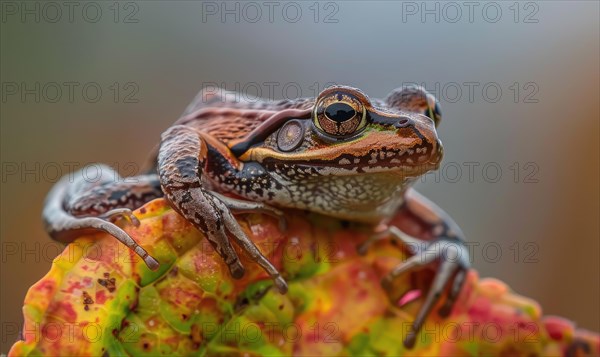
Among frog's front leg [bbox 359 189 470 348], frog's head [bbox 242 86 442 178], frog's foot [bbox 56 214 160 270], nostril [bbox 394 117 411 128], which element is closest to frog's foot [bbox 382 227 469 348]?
frog's front leg [bbox 359 189 470 348]

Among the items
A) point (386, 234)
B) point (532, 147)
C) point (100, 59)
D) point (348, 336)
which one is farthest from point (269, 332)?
point (532, 147)

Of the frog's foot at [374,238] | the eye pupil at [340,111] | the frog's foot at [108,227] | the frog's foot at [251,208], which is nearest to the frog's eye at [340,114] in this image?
the eye pupil at [340,111]

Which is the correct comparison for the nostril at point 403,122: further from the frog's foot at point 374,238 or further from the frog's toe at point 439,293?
the frog's toe at point 439,293

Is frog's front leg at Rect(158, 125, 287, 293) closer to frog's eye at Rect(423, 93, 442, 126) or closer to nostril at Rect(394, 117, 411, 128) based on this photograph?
nostril at Rect(394, 117, 411, 128)

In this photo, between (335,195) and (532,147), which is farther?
(532,147)

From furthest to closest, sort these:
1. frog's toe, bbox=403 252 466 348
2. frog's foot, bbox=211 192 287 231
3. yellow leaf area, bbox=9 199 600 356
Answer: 1. frog's toe, bbox=403 252 466 348
2. frog's foot, bbox=211 192 287 231
3. yellow leaf area, bbox=9 199 600 356

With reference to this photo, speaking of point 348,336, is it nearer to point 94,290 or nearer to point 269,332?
point 269,332
